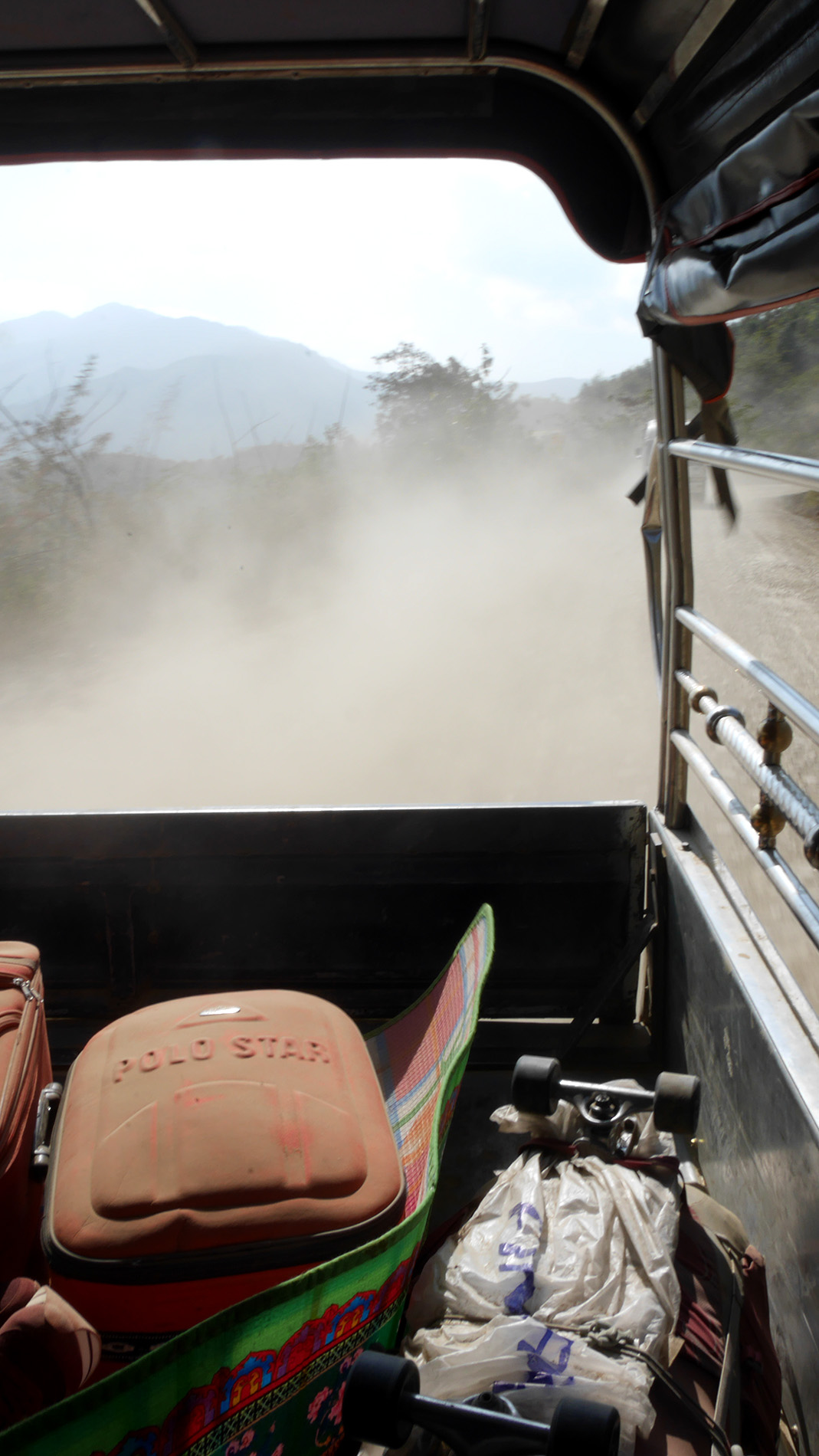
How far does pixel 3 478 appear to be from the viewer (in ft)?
48.3

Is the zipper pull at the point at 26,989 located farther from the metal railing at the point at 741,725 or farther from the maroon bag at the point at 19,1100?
the metal railing at the point at 741,725

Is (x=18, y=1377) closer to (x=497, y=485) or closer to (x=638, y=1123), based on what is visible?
(x=638, y=1123)

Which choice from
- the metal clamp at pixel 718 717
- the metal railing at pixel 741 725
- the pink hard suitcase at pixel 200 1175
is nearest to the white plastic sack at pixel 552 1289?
the pink hard suitcase at pixel 200 1175

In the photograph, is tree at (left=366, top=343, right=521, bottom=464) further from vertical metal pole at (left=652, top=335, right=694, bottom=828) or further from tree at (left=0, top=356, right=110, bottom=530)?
vertical metal pole at (left=652, top=335, right=694, bottom=828)

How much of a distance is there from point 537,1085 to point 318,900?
2.64 feet

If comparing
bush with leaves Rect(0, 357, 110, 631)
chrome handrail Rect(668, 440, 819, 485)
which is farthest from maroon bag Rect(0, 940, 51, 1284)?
bush with leaves Rect(0, 357, 110, 631)

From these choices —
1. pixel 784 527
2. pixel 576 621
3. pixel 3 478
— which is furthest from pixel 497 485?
pixel 784 527

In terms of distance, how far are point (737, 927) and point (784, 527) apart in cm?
509

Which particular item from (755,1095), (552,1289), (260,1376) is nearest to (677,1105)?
(755,1095)

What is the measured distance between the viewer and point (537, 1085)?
72.2 inches

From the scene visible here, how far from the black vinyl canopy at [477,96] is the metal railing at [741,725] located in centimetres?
26

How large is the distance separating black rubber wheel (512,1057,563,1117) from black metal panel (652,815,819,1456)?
0.31 meters

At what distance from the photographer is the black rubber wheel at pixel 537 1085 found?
1830mm

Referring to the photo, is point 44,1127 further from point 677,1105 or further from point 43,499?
point 43,499
